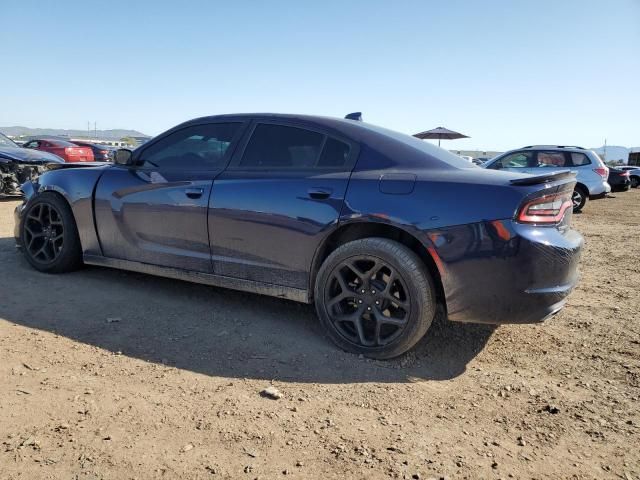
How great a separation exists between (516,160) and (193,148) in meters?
9.95

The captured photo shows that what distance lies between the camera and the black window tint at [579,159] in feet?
38.6

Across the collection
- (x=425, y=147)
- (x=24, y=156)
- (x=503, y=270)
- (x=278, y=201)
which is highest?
(x=425, y=147)

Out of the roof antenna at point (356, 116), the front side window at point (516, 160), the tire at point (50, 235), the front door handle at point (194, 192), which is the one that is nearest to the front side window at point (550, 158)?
the front side window at point (516, 160)

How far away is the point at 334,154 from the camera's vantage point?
318 cm

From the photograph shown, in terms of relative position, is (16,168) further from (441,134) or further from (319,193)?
(441,134)

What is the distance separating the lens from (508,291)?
8.64ft

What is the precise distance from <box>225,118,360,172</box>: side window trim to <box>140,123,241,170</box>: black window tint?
0.38 ft

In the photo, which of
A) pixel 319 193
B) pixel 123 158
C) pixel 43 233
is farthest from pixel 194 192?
pixel 43 233

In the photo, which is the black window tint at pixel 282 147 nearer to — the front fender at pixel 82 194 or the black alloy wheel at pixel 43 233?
the front fender at pixel 82 194

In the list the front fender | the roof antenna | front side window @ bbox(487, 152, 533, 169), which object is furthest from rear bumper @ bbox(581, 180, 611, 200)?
the front fender

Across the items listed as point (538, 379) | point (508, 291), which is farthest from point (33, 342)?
point (538, 379)

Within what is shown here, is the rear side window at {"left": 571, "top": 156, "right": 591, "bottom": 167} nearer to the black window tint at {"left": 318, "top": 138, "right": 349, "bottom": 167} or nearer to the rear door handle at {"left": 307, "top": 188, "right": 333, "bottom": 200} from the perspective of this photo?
the black window tint at {"left": 318, "top": 138, "right": 349, "bottom": 167}

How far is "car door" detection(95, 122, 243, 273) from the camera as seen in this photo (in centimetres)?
352

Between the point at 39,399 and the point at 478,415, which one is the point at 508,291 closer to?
the point at 478,415
